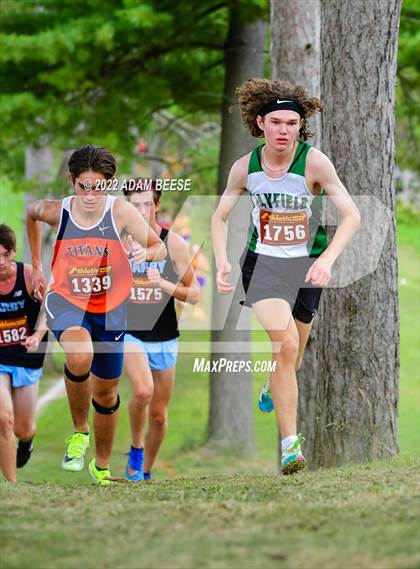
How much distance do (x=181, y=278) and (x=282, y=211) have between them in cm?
214

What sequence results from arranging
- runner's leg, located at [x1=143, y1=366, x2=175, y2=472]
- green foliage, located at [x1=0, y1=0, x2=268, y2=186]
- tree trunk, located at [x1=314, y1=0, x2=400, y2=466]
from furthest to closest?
green foliage, located at [x1=0, y1=0, x2=268, y2=186]
runner's leg, located at [x1=143, y1=366, x2=175, y2=472]
tree trunk, located at [x1=314, y1=0, x2=400, y2=466]

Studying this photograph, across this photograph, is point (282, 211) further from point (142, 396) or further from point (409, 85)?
point (409, 85)

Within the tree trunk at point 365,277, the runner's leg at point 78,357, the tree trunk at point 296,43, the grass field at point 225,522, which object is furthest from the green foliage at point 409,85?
the grass field at point 225,522

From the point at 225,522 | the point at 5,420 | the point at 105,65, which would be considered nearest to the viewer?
the point at 225,522

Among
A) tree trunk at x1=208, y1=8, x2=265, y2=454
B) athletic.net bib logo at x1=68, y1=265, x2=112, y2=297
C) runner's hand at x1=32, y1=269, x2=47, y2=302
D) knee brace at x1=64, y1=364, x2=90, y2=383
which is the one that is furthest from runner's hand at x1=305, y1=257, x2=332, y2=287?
tree trunk at x1=208, y1=8, x2=265, y2=454

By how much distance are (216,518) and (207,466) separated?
11056mm

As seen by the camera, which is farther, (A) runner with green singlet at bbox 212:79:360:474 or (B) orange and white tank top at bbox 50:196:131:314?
(B) orange and white tank top at bbox 50:196:131:314

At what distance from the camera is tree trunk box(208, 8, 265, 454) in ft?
49.6

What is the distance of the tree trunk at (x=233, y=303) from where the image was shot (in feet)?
49.6

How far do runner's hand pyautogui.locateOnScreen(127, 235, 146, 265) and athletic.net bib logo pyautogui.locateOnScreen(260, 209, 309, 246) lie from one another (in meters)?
0.92

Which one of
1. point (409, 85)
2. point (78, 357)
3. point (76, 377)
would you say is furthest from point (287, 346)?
point (409, 85)

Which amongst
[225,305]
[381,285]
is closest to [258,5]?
[225,305]

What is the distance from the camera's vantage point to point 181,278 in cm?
894

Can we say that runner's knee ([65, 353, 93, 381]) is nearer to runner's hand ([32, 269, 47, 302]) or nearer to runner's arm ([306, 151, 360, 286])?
runner's hand ([32, 269, 47, 302])
